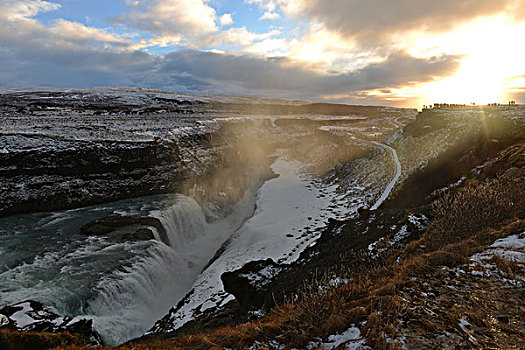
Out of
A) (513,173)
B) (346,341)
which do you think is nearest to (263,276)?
(346,341)

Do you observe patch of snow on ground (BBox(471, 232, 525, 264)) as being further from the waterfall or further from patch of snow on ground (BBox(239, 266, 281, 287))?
the waterfall

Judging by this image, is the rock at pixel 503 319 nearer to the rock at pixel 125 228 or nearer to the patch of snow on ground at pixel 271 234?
the patch of snow on ground at pixel 271 234

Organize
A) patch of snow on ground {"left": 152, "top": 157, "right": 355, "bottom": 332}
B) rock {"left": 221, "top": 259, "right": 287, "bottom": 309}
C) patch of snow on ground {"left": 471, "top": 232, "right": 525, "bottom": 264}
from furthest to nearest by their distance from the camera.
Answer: patch of snow on ground {"left": 152, "top": 157, "right": 355, "bottom": 332}
rock {"left": 221, "top": 259, "right": 287, "bottom": 309}
patch of snow on ground {"left": 471, "top": 232, "right": 525, "bottom": 264}

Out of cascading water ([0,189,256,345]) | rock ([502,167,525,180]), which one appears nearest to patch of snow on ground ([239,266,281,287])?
cascading water ([0,189,256,345])

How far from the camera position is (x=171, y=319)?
1753 centimetres

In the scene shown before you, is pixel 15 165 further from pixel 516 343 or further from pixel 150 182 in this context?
pixel 516 343

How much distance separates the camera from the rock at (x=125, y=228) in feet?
76.4

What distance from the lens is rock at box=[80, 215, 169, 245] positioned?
76.4 ft

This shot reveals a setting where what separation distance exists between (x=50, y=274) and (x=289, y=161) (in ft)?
164

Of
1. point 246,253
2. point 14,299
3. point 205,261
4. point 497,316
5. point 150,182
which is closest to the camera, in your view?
point 497,316

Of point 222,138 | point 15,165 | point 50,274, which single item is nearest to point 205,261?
point 50,274

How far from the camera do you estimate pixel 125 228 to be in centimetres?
2467

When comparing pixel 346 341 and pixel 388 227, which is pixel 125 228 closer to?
pixel 388 227

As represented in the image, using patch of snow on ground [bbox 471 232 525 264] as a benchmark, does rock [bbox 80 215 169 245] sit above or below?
below
